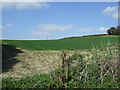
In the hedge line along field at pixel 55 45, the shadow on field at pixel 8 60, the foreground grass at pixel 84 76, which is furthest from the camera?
the hedge line along field at pixel 55 45

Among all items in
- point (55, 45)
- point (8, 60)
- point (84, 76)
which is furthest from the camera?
point (55, 45)

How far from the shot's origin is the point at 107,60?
4.36 meters

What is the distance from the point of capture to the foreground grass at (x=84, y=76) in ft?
11.9

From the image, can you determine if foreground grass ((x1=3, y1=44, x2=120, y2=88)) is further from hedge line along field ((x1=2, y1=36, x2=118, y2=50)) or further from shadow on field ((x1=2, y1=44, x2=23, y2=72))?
hedge line along field ((x1=2, y1=36, x2=118, y2=50))

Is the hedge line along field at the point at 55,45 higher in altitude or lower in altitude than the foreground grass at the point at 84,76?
higher

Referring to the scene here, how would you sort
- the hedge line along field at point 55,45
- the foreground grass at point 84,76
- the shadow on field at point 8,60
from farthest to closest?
the hedge line along field at point 55,45 → the shadow on field at point 8,60 → the foreground grass at point 84,76

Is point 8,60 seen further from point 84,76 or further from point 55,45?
point 55,45

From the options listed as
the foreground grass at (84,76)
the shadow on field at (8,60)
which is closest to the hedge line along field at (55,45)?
the shadow on field at (8,60)

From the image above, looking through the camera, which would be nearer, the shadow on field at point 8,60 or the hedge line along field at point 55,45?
the shadow on field at point 8,60

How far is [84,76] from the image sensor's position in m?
4.02

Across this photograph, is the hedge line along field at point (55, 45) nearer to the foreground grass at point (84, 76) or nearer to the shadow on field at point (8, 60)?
the shadow on field at point (8, 60)

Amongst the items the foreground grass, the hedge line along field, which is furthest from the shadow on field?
the hedge line along field

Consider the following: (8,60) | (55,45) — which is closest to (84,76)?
(8,60)

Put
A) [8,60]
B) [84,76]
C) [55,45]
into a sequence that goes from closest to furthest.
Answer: [84,76], [8,60], [55,45]
